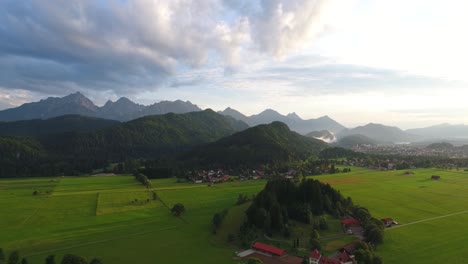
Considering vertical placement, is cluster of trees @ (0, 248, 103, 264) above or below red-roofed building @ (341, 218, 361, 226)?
above

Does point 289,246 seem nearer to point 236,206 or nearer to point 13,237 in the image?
point 236,206

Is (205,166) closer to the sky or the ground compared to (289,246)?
closer to the sky

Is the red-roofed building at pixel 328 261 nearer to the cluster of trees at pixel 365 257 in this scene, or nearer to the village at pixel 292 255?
the village at pixel 292 255

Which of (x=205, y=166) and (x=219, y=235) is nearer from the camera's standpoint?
(x=219, y=235)

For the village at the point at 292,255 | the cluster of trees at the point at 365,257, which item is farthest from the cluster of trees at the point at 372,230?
the cluster of trees at the point at 365,257

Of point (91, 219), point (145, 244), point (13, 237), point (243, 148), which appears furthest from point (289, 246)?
point (243, 148)

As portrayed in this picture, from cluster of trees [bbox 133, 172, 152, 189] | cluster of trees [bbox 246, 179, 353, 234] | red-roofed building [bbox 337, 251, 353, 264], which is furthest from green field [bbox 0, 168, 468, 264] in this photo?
cluster of trees [bbox 246, 179, 353, 234]

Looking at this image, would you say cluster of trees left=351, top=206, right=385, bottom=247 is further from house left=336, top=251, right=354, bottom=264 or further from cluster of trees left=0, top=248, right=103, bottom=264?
cluster of trees left=0, top=248, right=103, bottom=264
